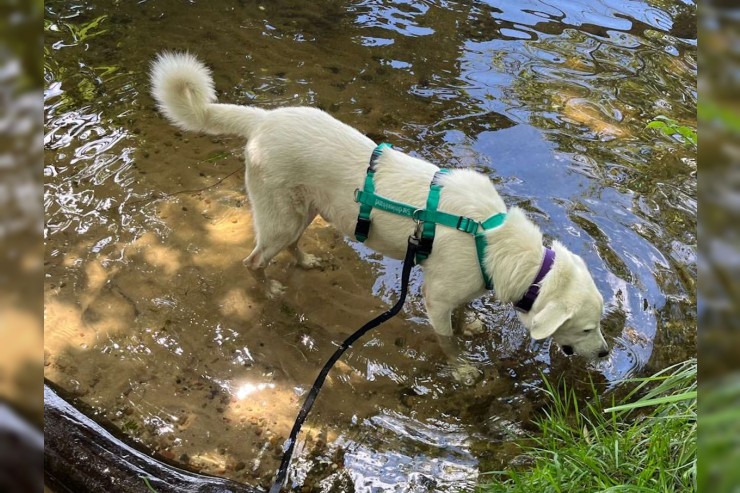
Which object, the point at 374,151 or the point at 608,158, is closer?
the point at 374,151

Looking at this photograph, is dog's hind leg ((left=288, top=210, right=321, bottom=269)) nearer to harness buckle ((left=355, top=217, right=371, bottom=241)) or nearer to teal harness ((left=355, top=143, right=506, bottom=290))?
harness buckle ((left=355, top=217, right=371, bottom=241))

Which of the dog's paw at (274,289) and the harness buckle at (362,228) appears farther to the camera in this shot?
the dog's paw at (274,289)

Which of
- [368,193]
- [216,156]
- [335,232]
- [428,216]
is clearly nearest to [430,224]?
[428,216]

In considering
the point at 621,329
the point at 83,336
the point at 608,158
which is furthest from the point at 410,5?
the point at 83,336

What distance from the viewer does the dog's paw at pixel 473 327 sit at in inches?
173

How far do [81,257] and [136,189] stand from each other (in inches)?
35.6

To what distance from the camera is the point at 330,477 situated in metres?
3.44

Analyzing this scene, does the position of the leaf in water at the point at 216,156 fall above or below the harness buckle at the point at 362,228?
below

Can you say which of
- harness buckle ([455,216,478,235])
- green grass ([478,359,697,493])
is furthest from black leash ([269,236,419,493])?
green grass ([478,359,697,493])

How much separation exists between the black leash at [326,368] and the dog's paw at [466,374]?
0.79 metres

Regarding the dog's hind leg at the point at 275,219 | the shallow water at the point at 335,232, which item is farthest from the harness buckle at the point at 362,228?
the shallow water at the point at 335,232

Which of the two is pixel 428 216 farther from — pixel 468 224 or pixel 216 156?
pixel 216 156

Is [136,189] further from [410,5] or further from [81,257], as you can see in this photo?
[410,5]

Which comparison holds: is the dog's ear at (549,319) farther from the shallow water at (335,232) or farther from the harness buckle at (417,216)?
the harness buckle at (417,216)
